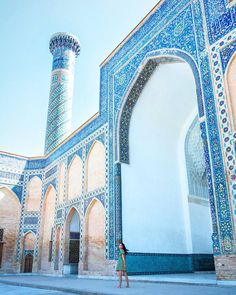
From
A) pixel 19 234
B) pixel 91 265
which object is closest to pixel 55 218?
pixel 19 234

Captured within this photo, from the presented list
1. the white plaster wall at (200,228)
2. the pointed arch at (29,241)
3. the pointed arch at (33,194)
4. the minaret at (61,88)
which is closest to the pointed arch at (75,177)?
the pointed arch at (33,194)

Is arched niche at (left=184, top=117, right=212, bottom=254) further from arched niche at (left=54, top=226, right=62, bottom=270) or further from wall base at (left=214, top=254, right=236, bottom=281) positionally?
arched niche at (left=54, top=226, right=62, bottom=270)

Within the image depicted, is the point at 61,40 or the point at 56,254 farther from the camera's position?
the point at 61,40

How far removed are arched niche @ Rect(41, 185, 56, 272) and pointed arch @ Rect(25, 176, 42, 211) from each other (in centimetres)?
45

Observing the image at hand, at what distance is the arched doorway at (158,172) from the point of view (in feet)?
21.6

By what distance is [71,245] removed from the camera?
8.86 meters

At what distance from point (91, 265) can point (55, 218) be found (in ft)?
8.96

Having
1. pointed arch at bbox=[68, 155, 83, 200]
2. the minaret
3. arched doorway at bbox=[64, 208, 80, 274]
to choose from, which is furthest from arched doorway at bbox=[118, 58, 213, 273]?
the minaret

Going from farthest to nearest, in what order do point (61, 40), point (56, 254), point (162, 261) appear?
point (61, 40) → point (56, 254) → point (162, 261)

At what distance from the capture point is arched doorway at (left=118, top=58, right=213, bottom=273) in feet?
21.6

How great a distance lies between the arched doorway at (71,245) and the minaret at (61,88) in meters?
4.31

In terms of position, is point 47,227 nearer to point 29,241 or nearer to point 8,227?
point 29,241

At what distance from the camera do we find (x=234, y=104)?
436cm

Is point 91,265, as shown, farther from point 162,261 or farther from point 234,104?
point 234,104
